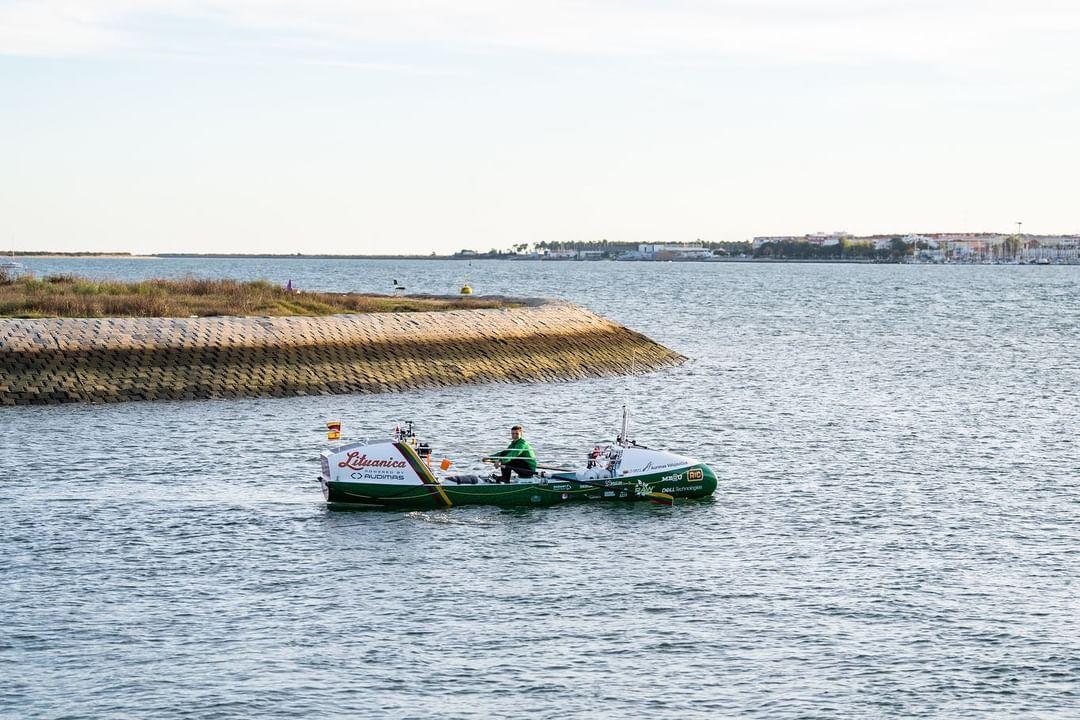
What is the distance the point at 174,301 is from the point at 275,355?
415 inches

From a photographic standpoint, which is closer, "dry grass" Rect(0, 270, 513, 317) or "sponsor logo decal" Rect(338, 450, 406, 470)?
"sponsor logo decal" Rect(338, 450, 406, 470)

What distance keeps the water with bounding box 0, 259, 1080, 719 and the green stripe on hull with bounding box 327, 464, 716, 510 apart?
16.5 inches

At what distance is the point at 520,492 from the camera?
31375 mm

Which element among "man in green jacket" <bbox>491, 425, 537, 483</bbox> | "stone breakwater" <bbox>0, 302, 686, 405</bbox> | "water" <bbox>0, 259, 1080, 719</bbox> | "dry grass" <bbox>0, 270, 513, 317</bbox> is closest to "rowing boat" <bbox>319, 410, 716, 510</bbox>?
"man in green jacket" <bbox>491, 425, 537, 483</bbox>

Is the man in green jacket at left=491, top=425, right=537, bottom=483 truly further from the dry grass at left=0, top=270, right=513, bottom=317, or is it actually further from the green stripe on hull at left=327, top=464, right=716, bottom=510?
the dry grass at left=0, top=270, right=513, bottom=317

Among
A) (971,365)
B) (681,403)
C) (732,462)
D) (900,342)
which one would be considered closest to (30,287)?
(681,403)

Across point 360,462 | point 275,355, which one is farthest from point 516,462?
point 275,355

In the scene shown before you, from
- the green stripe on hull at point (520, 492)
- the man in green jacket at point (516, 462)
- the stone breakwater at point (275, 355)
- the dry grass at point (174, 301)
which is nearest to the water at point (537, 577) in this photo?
the green stripe on hull at point (520, 492)

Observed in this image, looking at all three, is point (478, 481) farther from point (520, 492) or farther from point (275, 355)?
point (275, 355)

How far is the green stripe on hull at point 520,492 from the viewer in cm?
3100

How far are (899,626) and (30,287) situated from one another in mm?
51584

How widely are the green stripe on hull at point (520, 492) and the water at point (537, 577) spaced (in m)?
0.42

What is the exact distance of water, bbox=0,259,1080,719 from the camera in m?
19.3

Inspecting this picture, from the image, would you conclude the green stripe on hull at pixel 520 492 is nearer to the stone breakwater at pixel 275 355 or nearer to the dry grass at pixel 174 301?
the stone breakwater at pixel 275 355
